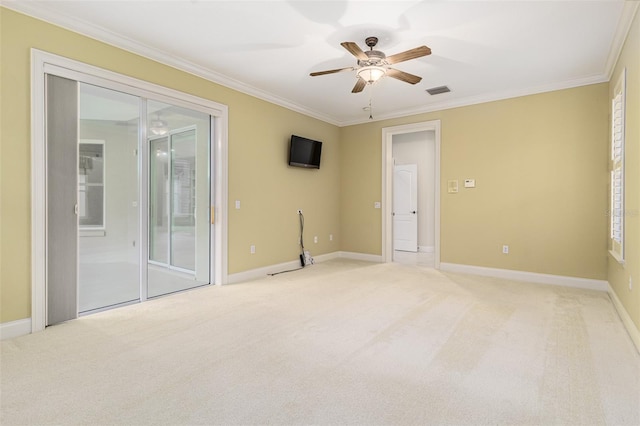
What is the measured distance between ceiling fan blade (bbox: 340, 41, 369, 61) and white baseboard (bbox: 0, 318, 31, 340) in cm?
366

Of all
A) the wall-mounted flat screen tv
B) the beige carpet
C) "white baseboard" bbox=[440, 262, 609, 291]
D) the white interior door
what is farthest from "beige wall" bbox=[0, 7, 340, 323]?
"white baseboard" bbox=[440, 262, 609, 291]

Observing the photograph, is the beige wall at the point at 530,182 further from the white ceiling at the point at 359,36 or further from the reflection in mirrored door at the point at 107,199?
the reflection in mirrored door at the point at 107,199

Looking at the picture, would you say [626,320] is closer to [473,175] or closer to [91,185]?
[473,175]

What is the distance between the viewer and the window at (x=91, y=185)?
3.39 metres

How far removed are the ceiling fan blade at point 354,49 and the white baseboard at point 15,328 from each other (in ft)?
12.0

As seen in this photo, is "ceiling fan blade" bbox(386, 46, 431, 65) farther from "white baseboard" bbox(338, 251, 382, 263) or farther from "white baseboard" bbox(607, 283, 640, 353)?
"white baseboard" bbox(338, 251, 382, 263)

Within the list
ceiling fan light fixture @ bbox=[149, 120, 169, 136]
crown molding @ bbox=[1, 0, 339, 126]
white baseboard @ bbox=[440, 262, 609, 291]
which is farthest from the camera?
white baseboard @ bbox=[440, 262, 609, 291]

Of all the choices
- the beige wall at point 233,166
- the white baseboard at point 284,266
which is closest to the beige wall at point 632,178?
the white baseboard at point 284,266

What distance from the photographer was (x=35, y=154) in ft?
9.56

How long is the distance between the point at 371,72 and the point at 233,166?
233cm

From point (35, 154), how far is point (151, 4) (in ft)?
5.47

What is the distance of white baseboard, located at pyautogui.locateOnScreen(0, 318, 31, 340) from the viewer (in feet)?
9.04

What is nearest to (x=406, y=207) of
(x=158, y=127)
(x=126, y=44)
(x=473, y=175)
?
(x=473, y=175)

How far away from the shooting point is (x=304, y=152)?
5883 mm
